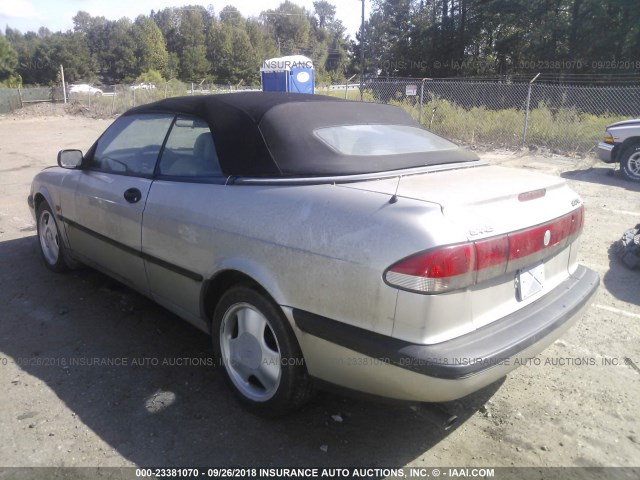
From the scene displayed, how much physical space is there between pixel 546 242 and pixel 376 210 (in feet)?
3.00

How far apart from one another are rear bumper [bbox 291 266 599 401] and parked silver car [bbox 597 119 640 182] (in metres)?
8.14

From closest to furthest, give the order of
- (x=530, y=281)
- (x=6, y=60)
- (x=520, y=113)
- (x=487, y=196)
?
(x=487, y=196)
(x=530, y=281)
(x=520, y=113)
(x=6, y=60)

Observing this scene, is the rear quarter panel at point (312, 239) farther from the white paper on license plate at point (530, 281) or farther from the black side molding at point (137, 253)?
the white paper on license plate at point (530, 281)

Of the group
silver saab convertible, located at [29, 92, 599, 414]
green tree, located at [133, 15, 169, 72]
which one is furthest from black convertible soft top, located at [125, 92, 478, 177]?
green tree, located at [133, 15, 169, 72]

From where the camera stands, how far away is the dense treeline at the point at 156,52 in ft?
225

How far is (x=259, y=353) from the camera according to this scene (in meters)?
2.70

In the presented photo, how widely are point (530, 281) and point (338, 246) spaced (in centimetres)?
100

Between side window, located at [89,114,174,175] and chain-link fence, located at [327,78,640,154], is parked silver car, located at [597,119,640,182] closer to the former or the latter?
chain-link fence, located at [327,78,640,154]

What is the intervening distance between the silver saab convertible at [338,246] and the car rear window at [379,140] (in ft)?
0.05

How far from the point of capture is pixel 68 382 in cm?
310

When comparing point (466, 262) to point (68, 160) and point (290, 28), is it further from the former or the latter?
point (290, 28)

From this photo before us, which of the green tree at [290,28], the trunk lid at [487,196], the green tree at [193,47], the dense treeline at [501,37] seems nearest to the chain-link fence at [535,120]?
the trunk lid at [487,196]

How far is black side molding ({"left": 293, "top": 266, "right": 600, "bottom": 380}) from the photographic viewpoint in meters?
2.03

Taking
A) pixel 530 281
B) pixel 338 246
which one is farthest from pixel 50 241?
pixel 530 281
